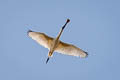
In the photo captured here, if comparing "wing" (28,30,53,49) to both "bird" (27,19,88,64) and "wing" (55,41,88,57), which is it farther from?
"wing" (55,41,88,57)

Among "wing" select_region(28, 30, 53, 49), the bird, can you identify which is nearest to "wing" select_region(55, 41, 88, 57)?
the bird

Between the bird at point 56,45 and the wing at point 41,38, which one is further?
the wing at point 41,38

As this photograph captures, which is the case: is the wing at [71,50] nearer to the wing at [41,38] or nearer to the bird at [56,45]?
the bird at [56,45]

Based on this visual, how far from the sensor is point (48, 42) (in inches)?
1259

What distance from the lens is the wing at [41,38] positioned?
Result: 105ft

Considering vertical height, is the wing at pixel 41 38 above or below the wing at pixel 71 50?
above

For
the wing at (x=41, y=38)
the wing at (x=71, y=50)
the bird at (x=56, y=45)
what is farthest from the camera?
the wing at (x=71, y=50)

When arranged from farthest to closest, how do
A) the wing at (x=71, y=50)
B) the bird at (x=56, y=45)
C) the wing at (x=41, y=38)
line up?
the wing at (x=71, y=50), the wing at (x=41, y=38), the bird at (x=56, y=45)

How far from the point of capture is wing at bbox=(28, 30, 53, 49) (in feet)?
105

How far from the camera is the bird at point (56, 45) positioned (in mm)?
31641

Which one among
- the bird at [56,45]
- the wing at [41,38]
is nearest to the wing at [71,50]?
the bird at [56,45]

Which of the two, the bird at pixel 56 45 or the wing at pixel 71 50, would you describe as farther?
the wing at pixel 71 50

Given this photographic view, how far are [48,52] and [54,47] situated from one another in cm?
62

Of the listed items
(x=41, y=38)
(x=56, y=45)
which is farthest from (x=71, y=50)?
(x=41, y=38)
